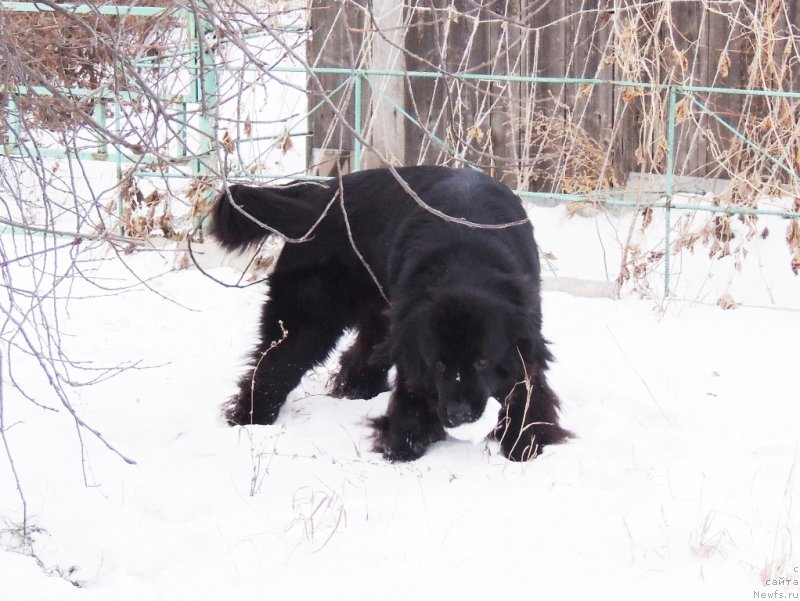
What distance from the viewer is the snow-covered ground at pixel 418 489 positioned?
2.85 meters

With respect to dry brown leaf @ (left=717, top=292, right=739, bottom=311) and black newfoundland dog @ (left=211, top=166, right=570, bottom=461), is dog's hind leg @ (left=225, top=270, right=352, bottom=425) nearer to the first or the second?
black newfoundland dog @ (left=211, top=166, right=570, bottom=461)

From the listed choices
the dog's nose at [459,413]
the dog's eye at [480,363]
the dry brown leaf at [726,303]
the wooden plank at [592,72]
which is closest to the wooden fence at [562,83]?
the wooden plank at [592,72]

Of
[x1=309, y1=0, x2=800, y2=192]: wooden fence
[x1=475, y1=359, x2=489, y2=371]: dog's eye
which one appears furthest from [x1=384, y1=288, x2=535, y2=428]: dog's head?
[x1=309, y1=0, x2=800, y2=192]: wooden fence

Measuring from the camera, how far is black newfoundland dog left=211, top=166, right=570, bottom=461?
12.5 feet

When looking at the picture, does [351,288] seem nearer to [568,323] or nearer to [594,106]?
[568,323]

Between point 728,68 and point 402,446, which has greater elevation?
point 728,68

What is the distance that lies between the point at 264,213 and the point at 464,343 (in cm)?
127

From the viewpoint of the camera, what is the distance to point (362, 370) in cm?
485

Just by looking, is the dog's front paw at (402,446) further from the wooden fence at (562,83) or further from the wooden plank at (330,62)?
the wooden plank at (330,62)

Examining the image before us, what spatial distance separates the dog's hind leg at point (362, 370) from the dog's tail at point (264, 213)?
0.56 meters

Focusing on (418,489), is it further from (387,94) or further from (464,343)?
(387,94)

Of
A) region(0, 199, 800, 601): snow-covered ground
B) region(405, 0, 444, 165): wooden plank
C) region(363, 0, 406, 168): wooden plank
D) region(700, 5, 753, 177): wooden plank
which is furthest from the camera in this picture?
region(405, 0, 444, 165): wooden plank

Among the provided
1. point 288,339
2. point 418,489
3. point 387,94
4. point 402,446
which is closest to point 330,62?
point 387,94

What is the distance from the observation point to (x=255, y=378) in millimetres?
4582
